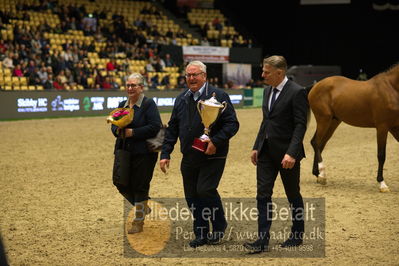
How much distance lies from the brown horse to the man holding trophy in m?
4.12

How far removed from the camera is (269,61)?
5.41 metres

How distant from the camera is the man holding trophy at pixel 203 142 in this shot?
545cm

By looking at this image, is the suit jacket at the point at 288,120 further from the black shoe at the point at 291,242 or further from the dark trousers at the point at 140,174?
the dark trousers at the point at 140,174

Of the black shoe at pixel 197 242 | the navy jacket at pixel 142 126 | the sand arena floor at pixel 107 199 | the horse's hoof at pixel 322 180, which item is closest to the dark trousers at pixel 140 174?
the navy jacket at pixel 142 126

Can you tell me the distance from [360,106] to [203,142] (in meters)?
5.09

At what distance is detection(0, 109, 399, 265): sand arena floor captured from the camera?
17.8 feet

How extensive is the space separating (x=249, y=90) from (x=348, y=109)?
21860mm

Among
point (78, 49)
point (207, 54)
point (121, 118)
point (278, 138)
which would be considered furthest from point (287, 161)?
point (207, 54)

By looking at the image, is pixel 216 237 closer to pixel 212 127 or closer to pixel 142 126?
pixel 212 127

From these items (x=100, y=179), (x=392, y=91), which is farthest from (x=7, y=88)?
Answer: (x=392, y=91)

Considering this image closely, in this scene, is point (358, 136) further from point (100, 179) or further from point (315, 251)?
point (315, 251)

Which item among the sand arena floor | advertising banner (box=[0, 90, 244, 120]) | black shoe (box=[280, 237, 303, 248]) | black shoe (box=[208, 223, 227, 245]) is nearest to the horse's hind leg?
the sand arena floor

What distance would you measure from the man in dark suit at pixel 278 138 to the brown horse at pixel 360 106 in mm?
3922

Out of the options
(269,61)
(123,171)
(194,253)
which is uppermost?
(269,61)
